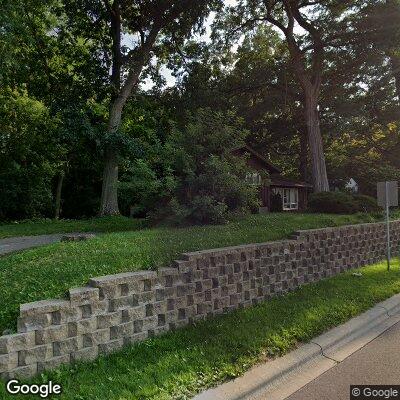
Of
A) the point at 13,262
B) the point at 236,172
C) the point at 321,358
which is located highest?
the point at 236,172

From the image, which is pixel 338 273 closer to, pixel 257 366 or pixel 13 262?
pixel 257 366

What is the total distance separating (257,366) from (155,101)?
21.4 meters

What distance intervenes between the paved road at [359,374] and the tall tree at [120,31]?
50.9 ft

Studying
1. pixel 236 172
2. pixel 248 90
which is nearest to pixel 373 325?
pixel 236 172

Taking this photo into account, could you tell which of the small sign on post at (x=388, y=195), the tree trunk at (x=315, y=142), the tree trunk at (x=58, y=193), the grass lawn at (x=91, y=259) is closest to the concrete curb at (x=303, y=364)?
the grass lawn at (x=91, y=259)

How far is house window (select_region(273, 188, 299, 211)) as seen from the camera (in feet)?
110

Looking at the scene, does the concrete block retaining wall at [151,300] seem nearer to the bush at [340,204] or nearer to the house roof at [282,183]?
the bush at [340,204]

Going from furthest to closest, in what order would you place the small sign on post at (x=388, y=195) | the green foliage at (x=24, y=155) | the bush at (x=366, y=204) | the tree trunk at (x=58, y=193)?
the tree trunk at (x=58, y=193) → the green foliage at (x=24, y=155) → the bush at (x=366, y=204) → the small sign on post at (x=388, y=195)

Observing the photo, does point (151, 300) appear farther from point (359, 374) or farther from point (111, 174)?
point (111, 174)

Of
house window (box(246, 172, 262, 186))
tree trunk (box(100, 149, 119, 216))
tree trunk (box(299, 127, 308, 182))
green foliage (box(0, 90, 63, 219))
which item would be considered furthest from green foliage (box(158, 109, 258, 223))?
tree trunk (box(299, 127, 308, 182))

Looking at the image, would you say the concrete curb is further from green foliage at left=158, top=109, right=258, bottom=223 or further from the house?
the house

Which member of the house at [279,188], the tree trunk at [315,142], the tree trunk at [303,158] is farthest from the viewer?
the tree trunk at [303,158]

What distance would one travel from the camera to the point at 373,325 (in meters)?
6.30

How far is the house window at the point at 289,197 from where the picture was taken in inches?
1316
